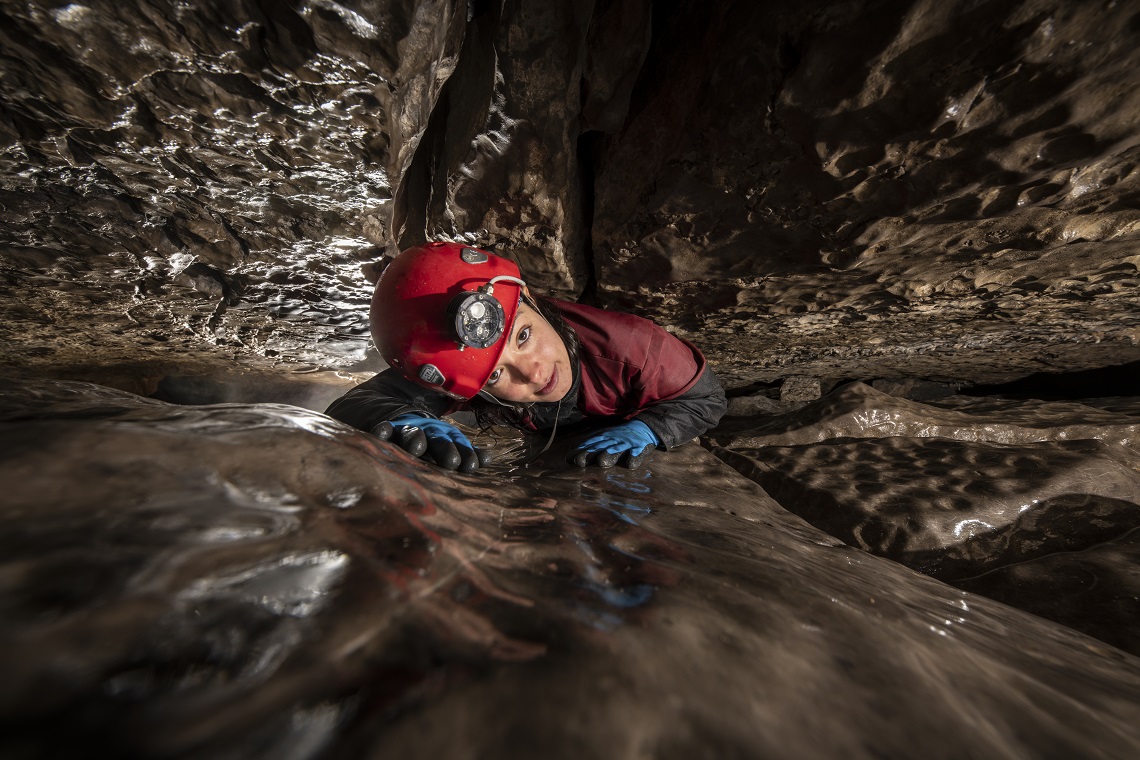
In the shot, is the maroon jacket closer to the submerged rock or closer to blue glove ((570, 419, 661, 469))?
blue glove ((570, 419, 661, 469))

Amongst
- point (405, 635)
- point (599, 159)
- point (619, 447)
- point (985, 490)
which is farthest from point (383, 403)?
point (985, 490)

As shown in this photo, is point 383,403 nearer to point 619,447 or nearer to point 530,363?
point 530,363

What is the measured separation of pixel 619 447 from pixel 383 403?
1243 millimetres

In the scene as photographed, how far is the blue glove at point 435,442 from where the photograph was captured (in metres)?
1.70

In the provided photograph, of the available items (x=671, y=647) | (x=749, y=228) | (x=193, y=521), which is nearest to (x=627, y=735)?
(x=671, y=647)

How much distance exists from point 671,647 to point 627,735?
0.16 metres

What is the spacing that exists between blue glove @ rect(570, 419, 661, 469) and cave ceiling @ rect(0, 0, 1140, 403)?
78 cm

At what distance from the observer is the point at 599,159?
76.5 inches

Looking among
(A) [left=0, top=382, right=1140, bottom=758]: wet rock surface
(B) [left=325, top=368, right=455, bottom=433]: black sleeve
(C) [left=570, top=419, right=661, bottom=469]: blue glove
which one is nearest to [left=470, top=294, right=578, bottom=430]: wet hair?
(B) [left=325, top=368, right=455, bottom=433]: black sleeve

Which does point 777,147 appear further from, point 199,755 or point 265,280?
point 265,280

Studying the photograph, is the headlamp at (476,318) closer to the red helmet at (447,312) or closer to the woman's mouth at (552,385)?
the red helmet at (447,312)

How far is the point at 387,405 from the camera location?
7.34 ft

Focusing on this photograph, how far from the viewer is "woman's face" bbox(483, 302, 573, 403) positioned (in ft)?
6.75

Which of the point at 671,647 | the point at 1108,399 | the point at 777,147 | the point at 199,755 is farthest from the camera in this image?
the point at 1108,399
